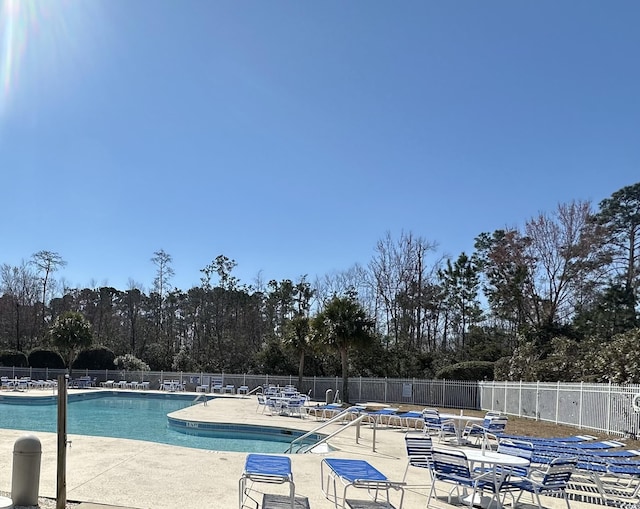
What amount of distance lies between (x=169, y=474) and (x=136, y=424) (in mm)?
12506

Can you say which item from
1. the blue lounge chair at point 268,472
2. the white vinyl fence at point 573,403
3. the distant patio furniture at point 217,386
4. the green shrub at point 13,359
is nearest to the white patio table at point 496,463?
the blue lounge chair at point 268,472

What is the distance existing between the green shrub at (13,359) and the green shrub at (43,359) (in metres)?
0.46

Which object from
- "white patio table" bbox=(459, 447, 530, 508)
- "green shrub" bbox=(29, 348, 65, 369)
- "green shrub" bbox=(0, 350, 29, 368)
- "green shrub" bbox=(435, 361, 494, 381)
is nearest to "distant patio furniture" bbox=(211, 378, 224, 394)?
"green shrub" bbox=(29, 348, 65, 369)

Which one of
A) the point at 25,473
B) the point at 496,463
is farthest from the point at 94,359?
the point at 496,463

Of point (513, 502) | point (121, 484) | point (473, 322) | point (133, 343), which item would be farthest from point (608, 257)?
point (133, 343)

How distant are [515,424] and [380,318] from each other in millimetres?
23056

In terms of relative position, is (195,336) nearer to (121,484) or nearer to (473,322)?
(473,322)

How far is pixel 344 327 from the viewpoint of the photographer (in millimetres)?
23594

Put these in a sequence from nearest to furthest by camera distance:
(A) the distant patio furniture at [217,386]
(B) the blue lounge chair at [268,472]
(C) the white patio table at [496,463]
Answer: (B) the blue lounge chair at [268,472]
(C) the white patio table at [496,463]
(A) the distant patio furniture at [217,386]

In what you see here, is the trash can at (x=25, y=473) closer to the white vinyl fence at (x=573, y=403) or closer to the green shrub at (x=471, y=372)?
the white vinyl fence at (x=573, y=403)

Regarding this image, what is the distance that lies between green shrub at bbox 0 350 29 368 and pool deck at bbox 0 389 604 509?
2569 cm

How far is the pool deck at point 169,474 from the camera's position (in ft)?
21.6

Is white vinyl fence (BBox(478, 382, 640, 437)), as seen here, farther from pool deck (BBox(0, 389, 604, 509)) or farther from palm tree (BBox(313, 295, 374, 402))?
pool deck (BBox(0, 389, 604, 509))

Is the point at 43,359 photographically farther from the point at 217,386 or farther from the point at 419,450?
the point at 419,450
